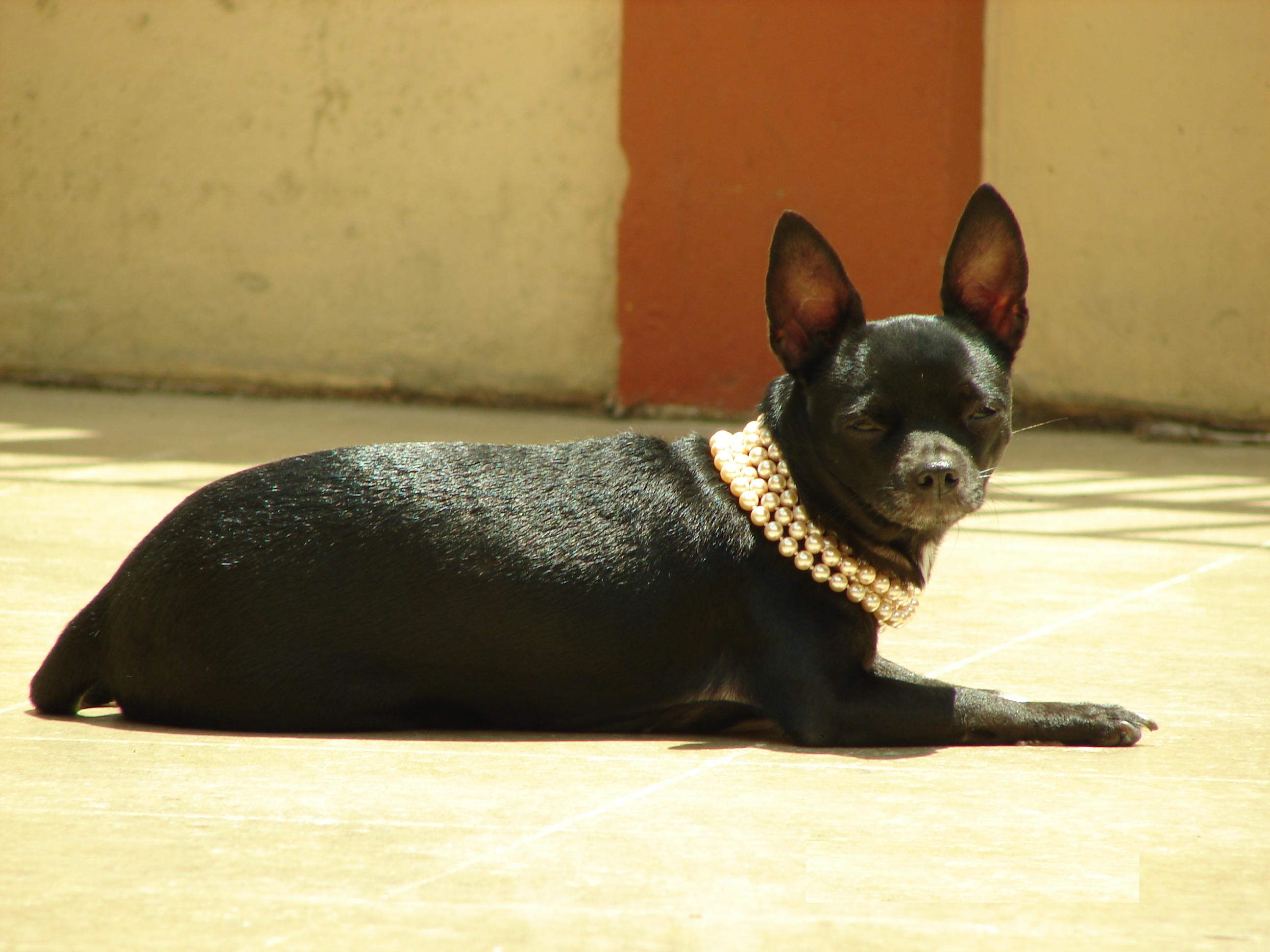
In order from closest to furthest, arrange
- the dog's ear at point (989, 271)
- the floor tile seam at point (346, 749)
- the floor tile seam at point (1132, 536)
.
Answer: the floor tile seam at point (346, 749), the dog's ear at point (989, 271), the floor tile seam at point (1132, 536)

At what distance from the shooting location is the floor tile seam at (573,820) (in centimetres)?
203

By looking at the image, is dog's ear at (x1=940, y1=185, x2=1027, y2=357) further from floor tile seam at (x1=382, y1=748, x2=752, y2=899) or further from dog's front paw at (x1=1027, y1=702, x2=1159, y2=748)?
floor tile seam at (x1=382, y1=748, x2=752, y2=899)

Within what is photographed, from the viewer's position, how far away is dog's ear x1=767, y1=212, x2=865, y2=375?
303cm

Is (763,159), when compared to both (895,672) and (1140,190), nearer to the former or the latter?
(1140,190)

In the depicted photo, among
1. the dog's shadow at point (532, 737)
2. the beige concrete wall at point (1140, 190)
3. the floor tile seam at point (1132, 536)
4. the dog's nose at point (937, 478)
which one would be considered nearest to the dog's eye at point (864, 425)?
the dog's nose at point (937, 478)

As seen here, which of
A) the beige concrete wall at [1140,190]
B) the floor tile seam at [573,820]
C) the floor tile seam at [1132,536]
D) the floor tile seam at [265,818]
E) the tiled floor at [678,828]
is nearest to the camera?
the tiled floor at [678,828]

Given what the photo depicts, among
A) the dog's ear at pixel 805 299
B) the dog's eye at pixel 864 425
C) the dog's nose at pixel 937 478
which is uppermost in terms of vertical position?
the dog's ear at pixel 805 299

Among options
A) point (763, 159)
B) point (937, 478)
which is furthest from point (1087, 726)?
point (763, 159)

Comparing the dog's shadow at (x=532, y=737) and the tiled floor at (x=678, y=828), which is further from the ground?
the tiled floor at (x=678, y=828)

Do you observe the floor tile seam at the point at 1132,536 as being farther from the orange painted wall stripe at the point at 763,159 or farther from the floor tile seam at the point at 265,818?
the floor tile seam at the point at 265,818

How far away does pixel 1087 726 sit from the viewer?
9.42 ft

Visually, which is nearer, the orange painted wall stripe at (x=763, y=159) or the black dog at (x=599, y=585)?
the black dog at (x=599, y=585)

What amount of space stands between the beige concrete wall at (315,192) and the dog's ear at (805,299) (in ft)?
18.3

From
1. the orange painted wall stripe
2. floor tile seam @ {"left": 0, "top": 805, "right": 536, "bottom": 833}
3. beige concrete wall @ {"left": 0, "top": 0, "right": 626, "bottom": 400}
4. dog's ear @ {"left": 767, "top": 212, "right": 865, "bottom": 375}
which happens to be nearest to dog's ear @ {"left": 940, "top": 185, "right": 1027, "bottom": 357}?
dog's ear @ {"left": 767, "top": 212, "right": 865, "bottom": 375}
